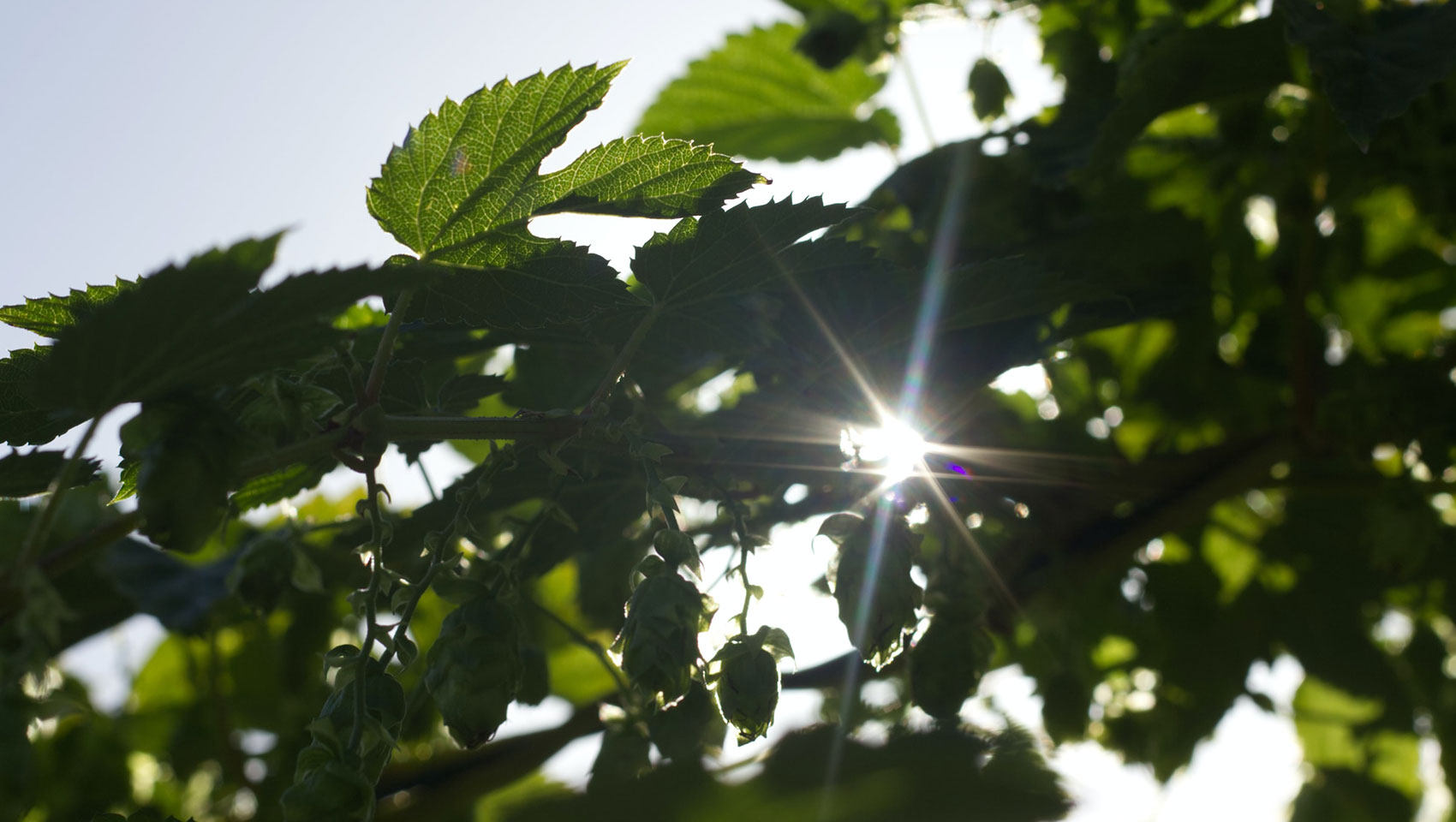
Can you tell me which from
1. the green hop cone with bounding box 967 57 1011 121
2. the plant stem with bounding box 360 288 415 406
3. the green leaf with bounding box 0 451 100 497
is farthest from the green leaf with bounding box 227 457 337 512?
the green hop cone with bounding box 967 57 1011 121

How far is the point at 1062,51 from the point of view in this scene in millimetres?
1734

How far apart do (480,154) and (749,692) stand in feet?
1.81

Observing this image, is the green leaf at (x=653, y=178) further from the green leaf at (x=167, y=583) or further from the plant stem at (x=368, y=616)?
the green leaf at (x=167, y=583)

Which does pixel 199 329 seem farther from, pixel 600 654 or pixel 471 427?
pixel 600 654

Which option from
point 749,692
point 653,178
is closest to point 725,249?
point 653,178

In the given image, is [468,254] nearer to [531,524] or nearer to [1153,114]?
[531,524]

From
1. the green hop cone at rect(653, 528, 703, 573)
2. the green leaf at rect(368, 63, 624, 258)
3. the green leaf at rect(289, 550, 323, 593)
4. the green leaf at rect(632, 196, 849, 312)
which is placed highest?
the green leaf at rect(368, 63, 624, 258)

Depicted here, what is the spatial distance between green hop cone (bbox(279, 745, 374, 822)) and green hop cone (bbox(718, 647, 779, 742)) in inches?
11.0

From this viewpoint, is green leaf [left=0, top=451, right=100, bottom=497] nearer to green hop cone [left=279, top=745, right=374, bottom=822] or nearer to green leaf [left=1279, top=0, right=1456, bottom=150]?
green hop cone [left=279, top=745, right=374, bottom=822]

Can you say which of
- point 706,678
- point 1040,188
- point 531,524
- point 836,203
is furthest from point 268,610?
point 1040,188

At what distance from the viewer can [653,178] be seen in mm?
1042

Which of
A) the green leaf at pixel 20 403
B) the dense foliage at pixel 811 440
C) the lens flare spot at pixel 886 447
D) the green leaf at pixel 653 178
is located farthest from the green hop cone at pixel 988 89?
the green leaf at pixel 20 403

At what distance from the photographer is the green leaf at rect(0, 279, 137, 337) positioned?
106 centimetres

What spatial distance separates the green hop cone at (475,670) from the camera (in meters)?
0.86
